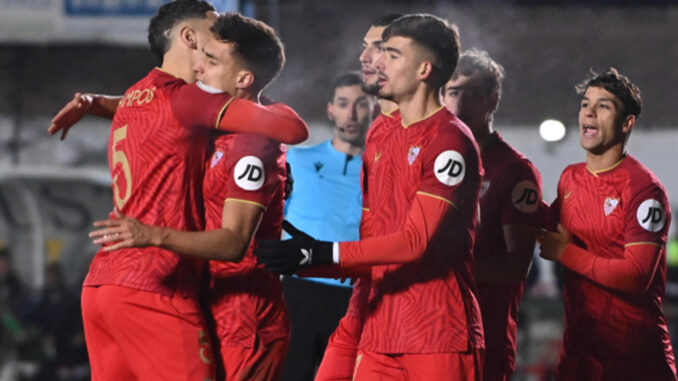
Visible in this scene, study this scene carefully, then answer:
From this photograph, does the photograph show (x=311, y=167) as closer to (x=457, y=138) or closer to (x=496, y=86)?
(x=496, y=86)

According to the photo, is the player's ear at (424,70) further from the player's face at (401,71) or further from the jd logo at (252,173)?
the jd logo at (252,173)

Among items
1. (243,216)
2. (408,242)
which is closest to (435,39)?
(408,242)

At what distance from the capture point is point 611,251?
15.8ft

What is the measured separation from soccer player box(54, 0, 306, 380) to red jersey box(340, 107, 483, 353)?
44 centimetres

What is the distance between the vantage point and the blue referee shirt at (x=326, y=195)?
5.89 meters

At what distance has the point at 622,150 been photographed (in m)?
4.93

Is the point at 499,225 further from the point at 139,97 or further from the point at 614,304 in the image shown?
the point at 139,97

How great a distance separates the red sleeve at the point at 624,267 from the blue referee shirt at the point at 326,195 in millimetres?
1467

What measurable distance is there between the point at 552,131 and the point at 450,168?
11.0m

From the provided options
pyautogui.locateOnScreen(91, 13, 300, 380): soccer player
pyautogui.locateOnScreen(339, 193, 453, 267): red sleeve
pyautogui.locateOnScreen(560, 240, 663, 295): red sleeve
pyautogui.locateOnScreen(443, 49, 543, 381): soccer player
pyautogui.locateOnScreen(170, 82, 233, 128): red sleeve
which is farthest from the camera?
pyautogui.locateOnScreen(443, 49, 543, 381): soccer player

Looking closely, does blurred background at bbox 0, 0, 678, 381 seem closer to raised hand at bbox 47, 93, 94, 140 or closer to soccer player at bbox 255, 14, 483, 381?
raised hand at bbox 47, 93, 94, 140

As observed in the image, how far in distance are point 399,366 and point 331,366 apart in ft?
1.61

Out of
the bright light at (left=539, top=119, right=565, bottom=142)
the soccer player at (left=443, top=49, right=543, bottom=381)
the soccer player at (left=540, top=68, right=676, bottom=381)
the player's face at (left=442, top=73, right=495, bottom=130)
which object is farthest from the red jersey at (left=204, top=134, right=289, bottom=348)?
the bright light at (left=539, top=119, right=565, bottom=142)

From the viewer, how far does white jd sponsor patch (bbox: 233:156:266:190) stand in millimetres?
3914
